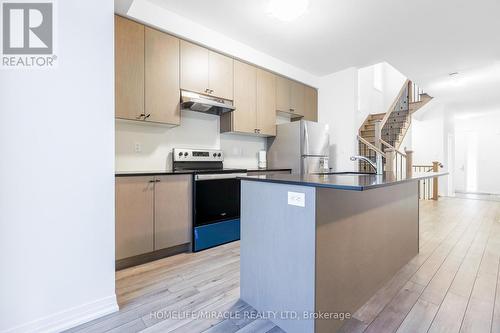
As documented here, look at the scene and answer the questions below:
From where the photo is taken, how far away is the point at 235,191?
3.12 metres

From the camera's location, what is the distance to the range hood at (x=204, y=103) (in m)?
2.80

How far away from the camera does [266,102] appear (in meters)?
3.77

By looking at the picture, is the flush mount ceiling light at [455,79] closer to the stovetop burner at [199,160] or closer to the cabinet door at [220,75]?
the cabinet door at [220,75]

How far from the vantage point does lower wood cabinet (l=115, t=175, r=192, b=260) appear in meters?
2.27

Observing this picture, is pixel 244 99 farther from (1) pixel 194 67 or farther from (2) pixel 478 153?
(2) pixel 478 153

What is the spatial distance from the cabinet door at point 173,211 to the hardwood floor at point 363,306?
0.22 meters

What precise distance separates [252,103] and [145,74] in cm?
153

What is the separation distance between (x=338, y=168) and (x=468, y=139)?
7736 mm

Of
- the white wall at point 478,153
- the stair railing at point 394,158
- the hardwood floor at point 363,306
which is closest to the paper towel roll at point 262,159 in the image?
the hardwood floor at point 363,306

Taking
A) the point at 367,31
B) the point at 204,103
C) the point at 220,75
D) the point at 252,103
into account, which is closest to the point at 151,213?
the point at 204,103

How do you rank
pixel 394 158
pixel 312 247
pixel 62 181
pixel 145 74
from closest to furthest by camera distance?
pixel 312 247 < pixel 62 181 < pixel 145 74 < pixel 394 158

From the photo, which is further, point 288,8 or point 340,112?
point 340,112

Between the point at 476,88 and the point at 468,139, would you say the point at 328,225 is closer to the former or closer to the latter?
the point at 476,88

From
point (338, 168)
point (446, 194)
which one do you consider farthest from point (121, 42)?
point (446, 194)
